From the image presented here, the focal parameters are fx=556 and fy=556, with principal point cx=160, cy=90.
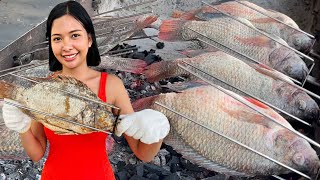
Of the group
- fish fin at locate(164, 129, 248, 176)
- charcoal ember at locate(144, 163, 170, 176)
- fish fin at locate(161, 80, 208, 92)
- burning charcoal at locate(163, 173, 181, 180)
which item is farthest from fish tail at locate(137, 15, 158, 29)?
burning charcoal at locate(163, 173, 181, 180)

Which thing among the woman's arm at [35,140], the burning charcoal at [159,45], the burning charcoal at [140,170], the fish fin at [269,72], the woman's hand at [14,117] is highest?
the woman's hand at [14,117]

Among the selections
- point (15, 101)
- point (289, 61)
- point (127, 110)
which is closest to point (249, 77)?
point (289, 61)

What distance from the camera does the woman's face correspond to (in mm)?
2195

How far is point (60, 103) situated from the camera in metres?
2.23

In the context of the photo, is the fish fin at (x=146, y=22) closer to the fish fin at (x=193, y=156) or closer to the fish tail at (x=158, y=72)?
the fish tail at (x=158, y=72)

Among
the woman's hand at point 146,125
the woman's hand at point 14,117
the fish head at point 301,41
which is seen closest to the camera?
the woman's hand at point 146,125

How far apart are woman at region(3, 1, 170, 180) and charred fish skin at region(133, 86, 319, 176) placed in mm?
1478

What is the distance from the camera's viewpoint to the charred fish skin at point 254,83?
4.51 meters

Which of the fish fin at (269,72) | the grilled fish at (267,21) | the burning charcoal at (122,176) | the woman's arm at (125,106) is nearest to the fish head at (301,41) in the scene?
the grilled fish at (267,21)

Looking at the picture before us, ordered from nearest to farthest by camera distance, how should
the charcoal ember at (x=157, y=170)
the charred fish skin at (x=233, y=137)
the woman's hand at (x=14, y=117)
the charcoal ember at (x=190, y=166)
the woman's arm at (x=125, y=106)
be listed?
the woman's hand at (x=14, y=117) < the woman's arm at (x=125, y=106) < the charred fish skin at (x=233, y=137) < the charcoal ember at (x=157, y=170) < the charcoal ember at (x=190, y=166)

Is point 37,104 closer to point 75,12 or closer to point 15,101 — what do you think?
point 15,101

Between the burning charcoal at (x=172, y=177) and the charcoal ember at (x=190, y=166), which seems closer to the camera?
the burning charcoal at (x=172, y=177)

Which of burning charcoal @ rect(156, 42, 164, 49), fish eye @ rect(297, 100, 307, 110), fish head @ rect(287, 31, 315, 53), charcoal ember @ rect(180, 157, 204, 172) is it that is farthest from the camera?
burning charcoal @ rect(156, 42, 164, 49)

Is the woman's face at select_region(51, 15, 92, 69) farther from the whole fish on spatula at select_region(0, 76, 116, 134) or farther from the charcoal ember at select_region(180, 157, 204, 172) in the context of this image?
the charcoal ember at select_region(180, 157, 204, 172)
